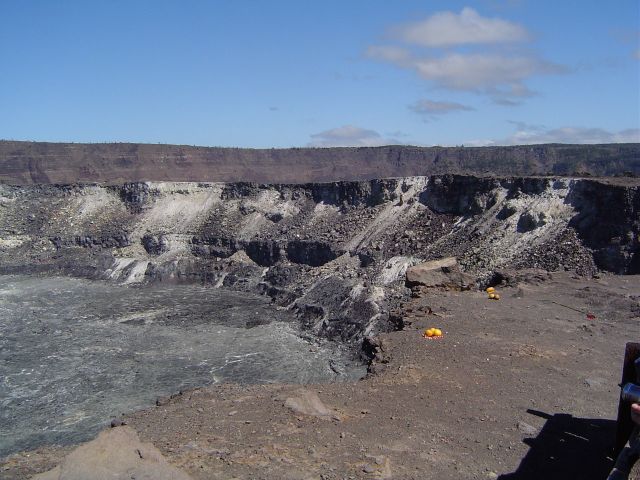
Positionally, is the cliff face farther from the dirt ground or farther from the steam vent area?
the dirt ground

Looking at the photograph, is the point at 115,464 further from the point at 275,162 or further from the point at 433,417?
the point at 275,162

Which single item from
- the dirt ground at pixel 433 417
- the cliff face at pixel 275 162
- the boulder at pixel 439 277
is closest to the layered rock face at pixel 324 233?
the boulder at pixel 439 277

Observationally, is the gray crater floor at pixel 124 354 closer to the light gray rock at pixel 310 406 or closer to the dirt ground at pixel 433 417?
the dirt ground at pixel 433 417

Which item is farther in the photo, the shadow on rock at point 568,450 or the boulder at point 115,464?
the shadow on rock at point 568,450

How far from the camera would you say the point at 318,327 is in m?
21.4

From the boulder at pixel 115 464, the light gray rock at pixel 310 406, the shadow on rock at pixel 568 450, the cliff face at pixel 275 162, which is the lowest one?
the light gray rock at pixel 310 406

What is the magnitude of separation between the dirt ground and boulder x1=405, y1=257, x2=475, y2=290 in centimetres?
483

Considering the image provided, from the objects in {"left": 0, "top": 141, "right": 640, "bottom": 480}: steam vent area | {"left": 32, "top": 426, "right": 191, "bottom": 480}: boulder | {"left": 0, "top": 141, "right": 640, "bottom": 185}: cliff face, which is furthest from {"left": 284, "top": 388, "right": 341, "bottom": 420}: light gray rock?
{"left": 0, "top": 141, "right": 640, "bottom": 185}: cliff face

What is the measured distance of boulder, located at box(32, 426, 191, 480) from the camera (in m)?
6.99

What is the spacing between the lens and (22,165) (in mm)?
57719

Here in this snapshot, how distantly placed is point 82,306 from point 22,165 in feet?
126

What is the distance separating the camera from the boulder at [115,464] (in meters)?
6.99

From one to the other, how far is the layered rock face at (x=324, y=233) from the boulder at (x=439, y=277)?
1214mm

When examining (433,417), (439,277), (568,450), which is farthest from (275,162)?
(568,450)
